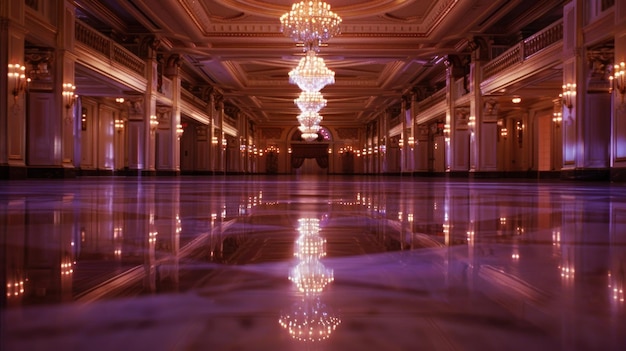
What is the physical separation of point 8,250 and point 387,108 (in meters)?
32.6

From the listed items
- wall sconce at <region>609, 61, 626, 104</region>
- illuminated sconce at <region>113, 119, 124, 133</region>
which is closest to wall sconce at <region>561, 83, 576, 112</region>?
wall sconce at <region>609, 61, 626, 104</region>

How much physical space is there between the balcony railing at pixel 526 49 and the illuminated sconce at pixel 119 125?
15.9 m

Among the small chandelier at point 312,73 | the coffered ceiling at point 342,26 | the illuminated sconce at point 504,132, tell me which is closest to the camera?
Result: the small chandelier at point 312,73

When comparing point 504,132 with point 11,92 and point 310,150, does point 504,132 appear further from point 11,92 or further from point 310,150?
point 11,92

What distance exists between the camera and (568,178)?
1209 cm

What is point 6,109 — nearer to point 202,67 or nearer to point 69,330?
point 69,330

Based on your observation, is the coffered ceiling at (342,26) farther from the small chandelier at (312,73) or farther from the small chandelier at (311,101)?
the small chandelier at (312,73)

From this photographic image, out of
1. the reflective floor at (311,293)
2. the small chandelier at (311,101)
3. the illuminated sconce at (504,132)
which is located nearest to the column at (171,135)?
the small chandelier at (311,101)

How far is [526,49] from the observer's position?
547 inches

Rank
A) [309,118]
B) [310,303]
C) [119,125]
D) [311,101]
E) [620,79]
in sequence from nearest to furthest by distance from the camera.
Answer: [310,303], [620,79], [311,101], [309,118], [119,125]

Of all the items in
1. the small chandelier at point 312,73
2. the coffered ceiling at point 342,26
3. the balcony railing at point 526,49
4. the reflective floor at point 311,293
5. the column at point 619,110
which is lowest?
the reflective floor at point 311,293

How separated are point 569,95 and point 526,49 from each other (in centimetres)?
293

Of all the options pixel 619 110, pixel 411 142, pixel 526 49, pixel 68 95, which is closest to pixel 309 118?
pixel 411 142

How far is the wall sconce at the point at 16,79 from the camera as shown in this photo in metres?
9.62
